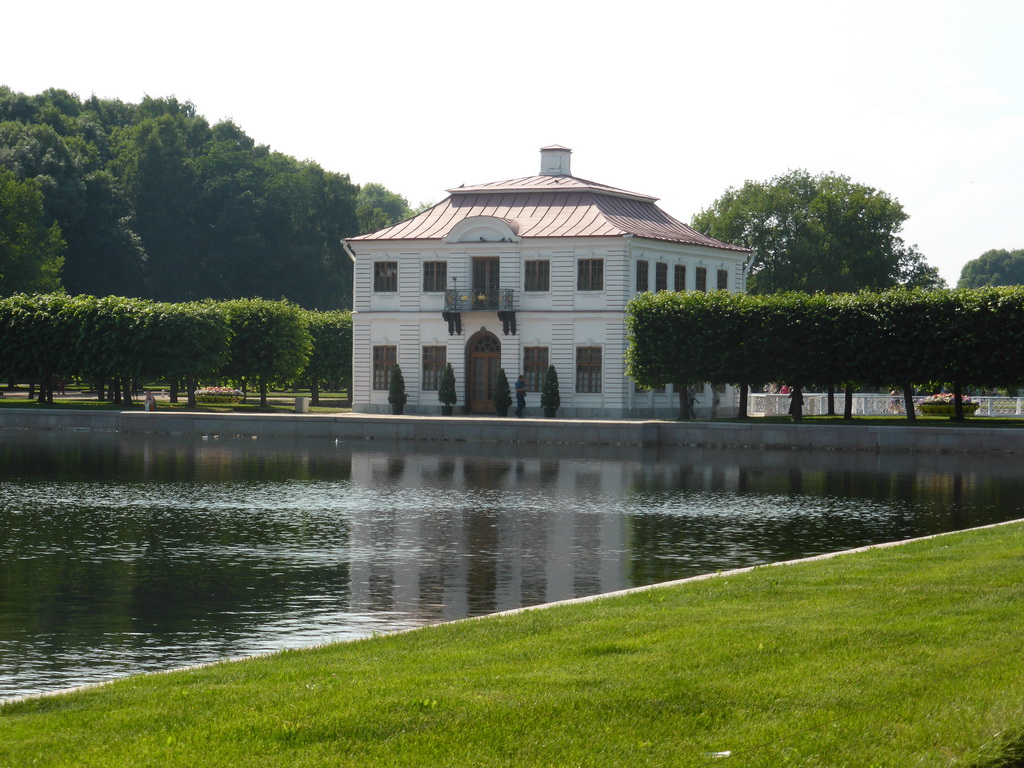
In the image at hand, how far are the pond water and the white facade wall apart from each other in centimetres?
1736

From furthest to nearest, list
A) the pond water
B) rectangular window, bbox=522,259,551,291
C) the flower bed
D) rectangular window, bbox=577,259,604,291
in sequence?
the flower bed
rectangular window, bbox=522,259,551,291
rectangular window, bbox=577,259,604,291
the pond water

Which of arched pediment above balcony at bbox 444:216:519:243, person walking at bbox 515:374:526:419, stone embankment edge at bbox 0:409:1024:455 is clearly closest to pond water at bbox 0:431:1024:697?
stone embankment edge at bbox 0:409:1024:455

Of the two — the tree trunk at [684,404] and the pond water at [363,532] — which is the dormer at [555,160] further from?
the pond water at [363,532]

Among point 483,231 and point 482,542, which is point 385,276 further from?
point 482,542

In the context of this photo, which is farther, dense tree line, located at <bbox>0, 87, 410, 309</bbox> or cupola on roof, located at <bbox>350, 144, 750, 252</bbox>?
dense tree line, located at <bbox>0, 87, 410, 309</bbox>

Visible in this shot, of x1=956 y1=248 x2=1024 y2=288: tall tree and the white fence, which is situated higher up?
x1=956 y1=248 x2=1024 y2=288: tall tree

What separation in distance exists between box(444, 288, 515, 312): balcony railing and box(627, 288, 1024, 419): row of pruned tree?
6221mm

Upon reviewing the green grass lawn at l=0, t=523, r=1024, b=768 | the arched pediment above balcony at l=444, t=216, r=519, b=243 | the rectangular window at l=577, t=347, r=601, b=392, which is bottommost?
the green grass lawn at l=0, t=523, r=1024, b=768

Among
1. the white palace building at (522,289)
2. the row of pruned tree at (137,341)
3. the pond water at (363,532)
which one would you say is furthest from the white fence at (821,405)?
the pond water at (363,532)

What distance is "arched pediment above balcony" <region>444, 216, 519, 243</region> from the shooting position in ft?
188

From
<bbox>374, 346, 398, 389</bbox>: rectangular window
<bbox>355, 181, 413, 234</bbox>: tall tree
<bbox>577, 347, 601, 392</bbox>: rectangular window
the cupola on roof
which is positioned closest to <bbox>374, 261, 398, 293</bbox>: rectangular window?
the cupola on roof

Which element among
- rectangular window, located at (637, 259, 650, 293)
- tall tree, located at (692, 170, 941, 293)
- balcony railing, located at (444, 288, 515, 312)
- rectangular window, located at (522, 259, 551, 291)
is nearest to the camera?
rectangular window, located at (637, 259, 650, 293)

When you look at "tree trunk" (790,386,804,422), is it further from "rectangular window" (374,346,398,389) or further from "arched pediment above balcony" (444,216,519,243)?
"rectangular window" (374,346,398,389)

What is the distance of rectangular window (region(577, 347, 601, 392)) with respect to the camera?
56.6 m
